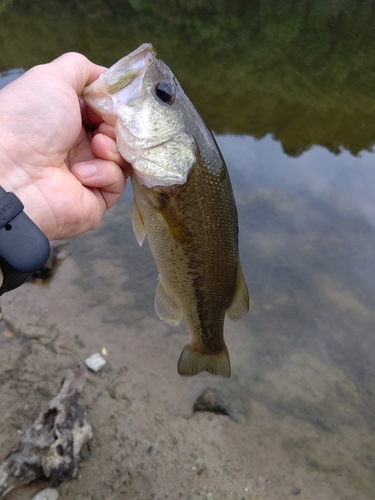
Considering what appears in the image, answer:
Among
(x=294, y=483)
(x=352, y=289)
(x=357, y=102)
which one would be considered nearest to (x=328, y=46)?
(x=357, y=102)

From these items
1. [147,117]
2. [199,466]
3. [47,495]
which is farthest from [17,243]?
[199,466]

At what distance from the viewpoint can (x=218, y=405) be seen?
3689mm

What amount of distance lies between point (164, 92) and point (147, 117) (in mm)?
152

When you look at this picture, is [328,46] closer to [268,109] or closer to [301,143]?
[268,109]

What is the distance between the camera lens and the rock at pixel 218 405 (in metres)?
3.68

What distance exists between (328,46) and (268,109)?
879cm

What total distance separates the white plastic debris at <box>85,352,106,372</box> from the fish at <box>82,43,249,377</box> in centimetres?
206

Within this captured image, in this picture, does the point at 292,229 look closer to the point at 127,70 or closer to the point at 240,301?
the point at 240,301

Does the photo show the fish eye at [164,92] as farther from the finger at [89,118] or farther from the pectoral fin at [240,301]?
the pectoral fin at [240,301]

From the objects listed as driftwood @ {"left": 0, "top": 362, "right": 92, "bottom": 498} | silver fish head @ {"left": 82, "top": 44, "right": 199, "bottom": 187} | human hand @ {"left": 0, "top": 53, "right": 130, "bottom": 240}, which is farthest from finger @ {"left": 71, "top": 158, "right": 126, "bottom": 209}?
driftwood @ {"left": 0, "top": 362, "right": 92, "bottom": 498}

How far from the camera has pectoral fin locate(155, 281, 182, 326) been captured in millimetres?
2371

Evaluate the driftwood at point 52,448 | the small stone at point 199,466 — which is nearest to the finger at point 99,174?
the driftwood at point 52,448

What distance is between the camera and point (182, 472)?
3.14 m

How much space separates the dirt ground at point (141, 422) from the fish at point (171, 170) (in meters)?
1.81
